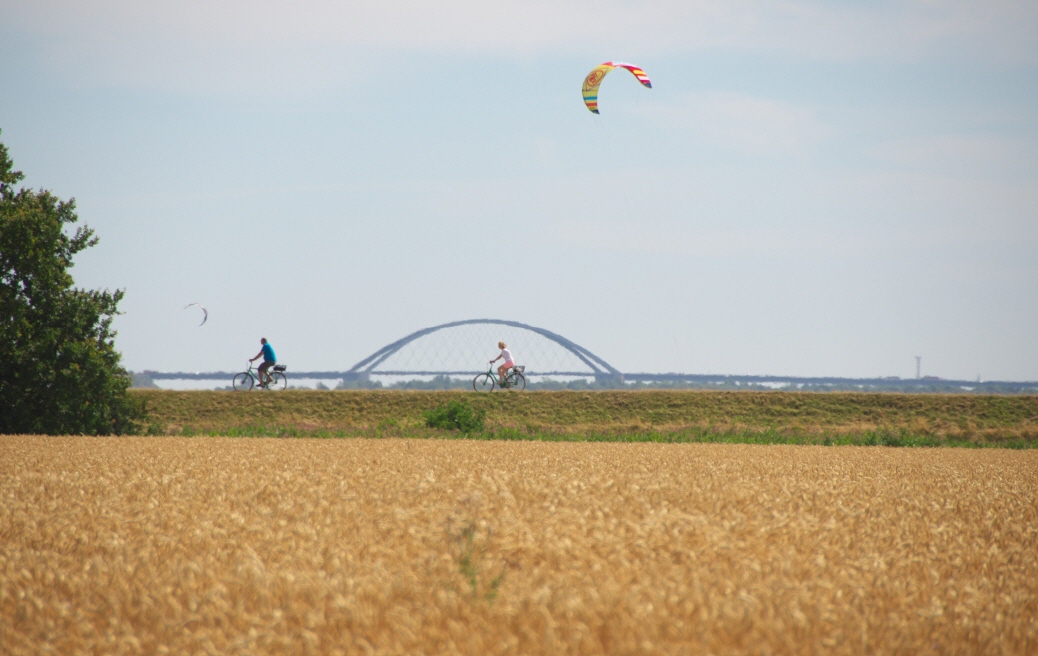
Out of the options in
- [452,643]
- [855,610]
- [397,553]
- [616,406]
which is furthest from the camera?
[616,406]

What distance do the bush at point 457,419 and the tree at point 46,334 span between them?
10605 mm

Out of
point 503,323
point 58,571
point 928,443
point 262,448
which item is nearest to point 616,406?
point 928,443

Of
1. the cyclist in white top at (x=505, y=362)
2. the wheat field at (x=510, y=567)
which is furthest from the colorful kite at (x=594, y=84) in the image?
the wheat field at (x=510, y=567)

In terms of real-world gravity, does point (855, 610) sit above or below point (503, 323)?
below

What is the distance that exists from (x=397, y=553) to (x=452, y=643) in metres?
2.13

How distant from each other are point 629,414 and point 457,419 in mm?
8710

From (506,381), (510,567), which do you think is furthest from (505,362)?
(510,567)

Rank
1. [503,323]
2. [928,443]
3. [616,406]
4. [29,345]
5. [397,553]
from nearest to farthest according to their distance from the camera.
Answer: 1. [397,553]
2. [29,345]
3. [928,443]
4. [616,406]
5. [503,323]

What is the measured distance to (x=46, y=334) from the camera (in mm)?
27391

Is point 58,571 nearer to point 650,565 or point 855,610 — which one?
point 650,565

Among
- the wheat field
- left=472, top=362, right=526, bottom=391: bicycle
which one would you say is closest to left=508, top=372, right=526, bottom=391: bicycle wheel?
left=472, top=362, right=526, bottom=391: bicycle

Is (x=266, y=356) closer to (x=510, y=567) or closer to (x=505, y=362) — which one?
(x=505, y=362)

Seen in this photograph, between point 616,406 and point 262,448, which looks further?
point 616,406

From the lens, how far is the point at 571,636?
4.80m
